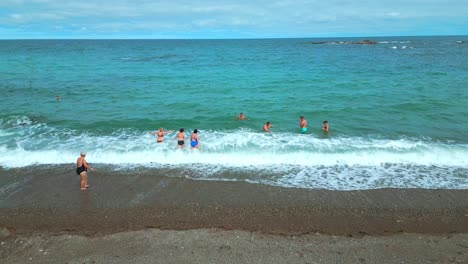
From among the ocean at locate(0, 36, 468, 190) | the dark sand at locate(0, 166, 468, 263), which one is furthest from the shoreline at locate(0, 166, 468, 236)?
the ocean at locate(0, 36, 468, 190)

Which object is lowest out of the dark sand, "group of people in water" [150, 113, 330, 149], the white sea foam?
the dark sand

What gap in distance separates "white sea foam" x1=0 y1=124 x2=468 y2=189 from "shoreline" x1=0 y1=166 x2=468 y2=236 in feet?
2.64

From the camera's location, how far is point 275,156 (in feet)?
44.1

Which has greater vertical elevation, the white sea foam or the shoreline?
the white sea foam

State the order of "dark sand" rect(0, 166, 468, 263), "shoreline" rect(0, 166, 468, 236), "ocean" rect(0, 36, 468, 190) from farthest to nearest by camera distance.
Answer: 1. "ocean" rect(0, 36, 468, 190)
2. "shoreline" rect(0, 166, 468, 236)
3. "dark sand" rect(0, 166, 468, 263)

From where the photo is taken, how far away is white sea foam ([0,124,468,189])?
11.4 meters

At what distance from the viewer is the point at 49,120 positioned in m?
19.1

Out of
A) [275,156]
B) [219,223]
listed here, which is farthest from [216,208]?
[275,156]

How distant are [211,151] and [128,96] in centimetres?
1393

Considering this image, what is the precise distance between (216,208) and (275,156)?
4677 millimetres

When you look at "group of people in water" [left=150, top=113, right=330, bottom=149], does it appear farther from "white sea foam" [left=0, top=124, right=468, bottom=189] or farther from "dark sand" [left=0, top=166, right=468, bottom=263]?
"dark sand" [left=0, top=166, right=468, bottom=263]

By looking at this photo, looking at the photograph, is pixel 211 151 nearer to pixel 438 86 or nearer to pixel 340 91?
pixel 340 91

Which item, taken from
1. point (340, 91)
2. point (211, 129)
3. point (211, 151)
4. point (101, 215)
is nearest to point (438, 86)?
point (340, 91)

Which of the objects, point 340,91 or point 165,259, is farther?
point 340,91
